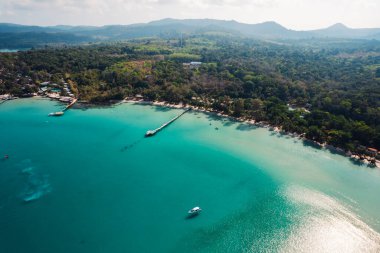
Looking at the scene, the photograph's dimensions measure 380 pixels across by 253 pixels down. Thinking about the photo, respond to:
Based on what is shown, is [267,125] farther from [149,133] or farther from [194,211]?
[194,211]

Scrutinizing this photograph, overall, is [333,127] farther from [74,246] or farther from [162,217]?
[74,246]

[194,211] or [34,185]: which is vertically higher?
[34,185]

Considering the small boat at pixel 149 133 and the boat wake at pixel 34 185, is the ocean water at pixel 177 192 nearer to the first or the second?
the boat wake at pixel 34 185

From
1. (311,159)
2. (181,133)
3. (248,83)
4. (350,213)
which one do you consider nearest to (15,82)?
(181,133)

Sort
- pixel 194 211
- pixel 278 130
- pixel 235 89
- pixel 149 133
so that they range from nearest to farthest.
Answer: pixel 194 211, pixel 149 133, pixel 278 130, pixel 235 89

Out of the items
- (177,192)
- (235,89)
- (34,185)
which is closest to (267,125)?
(235,89)

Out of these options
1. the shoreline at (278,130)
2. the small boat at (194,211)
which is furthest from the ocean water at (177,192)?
the shoreline at (278,130)
